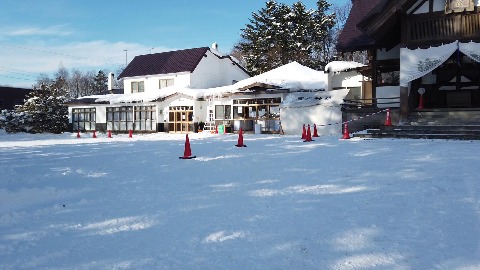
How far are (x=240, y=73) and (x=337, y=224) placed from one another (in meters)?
38.9

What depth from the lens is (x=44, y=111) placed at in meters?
35.6

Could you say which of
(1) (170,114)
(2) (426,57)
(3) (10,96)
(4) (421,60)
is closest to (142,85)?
(1) (170,114)

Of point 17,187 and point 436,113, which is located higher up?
point 436,113

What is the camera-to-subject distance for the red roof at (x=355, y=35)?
21.3 metres

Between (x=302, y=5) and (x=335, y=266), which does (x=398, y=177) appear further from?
(x=302, y=5)

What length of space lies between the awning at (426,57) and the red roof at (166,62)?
2274 centimetres

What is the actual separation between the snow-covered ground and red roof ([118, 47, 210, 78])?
30114 mm

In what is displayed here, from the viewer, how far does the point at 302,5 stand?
46.8 m

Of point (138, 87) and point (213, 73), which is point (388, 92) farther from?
point (138, 87)

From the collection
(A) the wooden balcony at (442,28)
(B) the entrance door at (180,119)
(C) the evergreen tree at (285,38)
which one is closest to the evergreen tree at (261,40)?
(C) the evergreen tree at (285,38)

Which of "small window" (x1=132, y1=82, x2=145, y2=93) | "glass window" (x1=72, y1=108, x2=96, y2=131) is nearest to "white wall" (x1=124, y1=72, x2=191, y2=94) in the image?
"small window" (x1=132, y1=82, x2=145, y2=93)

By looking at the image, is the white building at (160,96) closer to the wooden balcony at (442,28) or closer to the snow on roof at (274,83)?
the snow on roof at (274,83)

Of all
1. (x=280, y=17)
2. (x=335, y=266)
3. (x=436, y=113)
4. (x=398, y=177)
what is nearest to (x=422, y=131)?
(x=436, y=113)

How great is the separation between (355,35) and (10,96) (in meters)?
52.1
